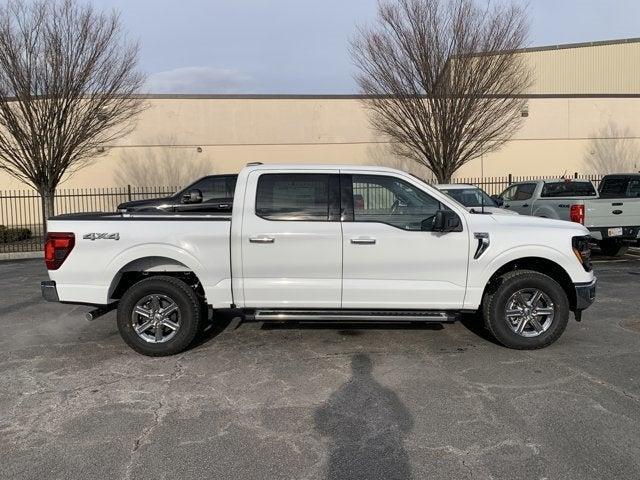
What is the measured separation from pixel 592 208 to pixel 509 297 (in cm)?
660

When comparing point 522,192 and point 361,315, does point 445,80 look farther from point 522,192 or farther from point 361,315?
point 361,315

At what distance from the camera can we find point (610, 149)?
2634cm

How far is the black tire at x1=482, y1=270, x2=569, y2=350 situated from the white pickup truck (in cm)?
1

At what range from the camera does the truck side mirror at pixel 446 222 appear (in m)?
5.32

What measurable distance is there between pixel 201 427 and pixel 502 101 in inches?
636

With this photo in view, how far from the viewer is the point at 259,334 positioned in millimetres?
6422

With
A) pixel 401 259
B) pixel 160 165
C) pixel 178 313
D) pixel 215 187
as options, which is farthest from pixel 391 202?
pixel 160 165

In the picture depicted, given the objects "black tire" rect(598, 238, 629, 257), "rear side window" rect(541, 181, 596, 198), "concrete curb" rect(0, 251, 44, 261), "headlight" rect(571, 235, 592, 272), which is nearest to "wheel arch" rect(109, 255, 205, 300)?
"headlight" rect(571, 235, 592, 272)

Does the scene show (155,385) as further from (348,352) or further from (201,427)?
(348,352)

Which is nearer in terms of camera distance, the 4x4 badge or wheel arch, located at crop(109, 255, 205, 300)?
the 4x4 badge

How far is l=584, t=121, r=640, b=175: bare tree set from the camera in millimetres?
26219

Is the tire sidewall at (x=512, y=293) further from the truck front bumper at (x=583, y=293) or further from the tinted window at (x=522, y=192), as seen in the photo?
the tinted window at (x=522, y=192)

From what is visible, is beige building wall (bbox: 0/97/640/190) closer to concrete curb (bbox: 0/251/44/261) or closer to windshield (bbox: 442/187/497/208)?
concrete curb (bbox: 0/251/44/261)

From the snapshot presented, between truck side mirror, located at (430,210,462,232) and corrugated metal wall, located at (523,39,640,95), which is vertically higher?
corrugated metal wall, located at (523,39,640,95)
